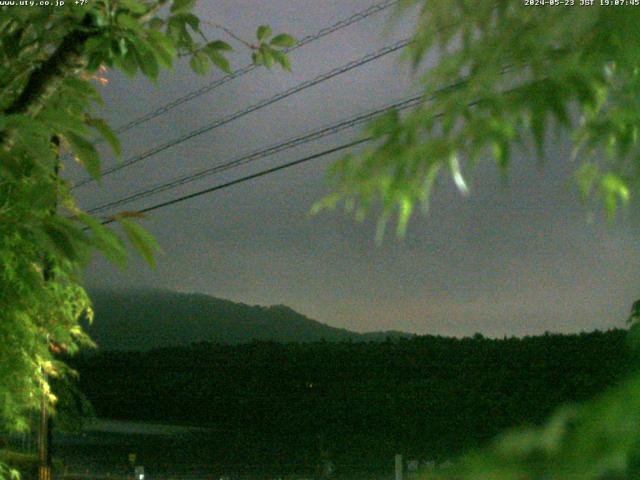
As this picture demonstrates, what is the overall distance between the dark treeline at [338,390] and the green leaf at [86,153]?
975 cm

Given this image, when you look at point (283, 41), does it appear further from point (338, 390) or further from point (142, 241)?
point (338, 390)

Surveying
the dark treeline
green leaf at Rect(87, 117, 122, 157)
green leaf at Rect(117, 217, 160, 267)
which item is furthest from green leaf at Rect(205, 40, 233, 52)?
the dark treeline

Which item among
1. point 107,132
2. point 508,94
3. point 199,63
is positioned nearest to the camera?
point 508,94

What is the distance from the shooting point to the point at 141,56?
173 cm

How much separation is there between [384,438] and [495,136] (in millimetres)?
17106

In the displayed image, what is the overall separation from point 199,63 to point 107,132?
25.2 inches

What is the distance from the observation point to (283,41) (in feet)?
6.97

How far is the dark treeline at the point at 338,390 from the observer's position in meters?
12.5

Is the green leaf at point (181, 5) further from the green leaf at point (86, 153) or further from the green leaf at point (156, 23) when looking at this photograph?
the green leaf at point (86, 153)

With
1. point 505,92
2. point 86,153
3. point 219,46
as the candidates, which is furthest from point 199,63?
point 505,92

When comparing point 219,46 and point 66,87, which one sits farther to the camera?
point 219,46

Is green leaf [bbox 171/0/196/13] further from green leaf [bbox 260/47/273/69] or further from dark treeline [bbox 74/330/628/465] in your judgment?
dark treeline [bbox 74/330/628/465]

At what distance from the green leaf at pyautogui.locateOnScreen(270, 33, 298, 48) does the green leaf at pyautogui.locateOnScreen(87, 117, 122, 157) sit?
2.10 feet

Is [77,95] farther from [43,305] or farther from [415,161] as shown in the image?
[43,305]
